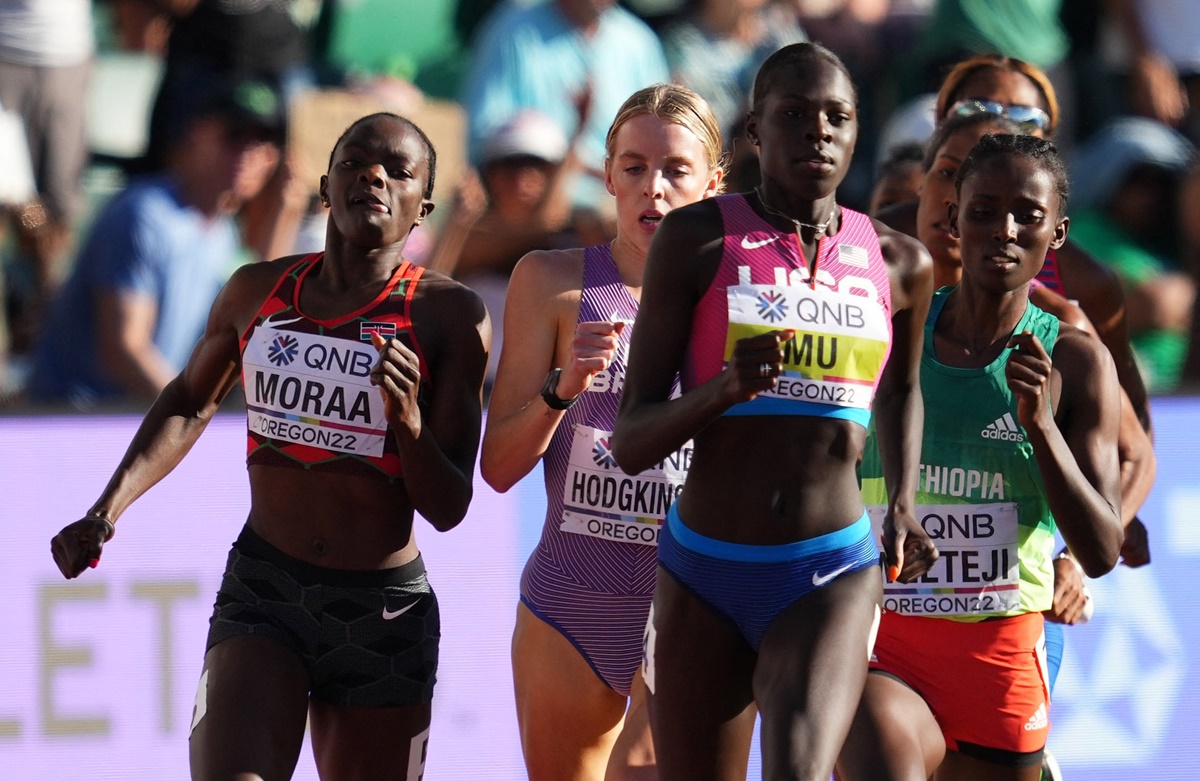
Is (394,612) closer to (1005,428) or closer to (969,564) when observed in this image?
(969,564)

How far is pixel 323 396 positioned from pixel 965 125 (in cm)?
213

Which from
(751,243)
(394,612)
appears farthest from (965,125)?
(394,612)

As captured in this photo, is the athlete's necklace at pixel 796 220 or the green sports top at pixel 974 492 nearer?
the athlete's necklace at pixel 796 220

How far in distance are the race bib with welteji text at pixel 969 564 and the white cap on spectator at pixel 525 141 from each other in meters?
3.75

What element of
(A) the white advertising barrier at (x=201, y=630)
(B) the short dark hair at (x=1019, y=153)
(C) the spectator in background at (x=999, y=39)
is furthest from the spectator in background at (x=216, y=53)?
(B) the short dark hair at (x=1019, y=153)

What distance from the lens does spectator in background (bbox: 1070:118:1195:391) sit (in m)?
7.75

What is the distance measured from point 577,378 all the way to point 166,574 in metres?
2.12

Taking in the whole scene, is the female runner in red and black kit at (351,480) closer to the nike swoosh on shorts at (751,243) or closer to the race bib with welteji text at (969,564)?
the nike swoosh on shorts at (751,243)

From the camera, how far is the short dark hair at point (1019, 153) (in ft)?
12.8

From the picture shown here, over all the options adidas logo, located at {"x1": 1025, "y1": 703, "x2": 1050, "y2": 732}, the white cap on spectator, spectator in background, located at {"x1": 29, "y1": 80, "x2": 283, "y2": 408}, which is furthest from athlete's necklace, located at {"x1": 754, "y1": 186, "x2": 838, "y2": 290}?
the white cap on spectator

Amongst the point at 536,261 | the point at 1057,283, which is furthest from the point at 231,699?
the point at 1057,283

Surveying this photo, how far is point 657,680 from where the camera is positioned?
3.31 m

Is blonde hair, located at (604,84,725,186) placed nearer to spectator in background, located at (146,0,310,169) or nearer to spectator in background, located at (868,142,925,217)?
spectator in background, located at (868,142,925,217)

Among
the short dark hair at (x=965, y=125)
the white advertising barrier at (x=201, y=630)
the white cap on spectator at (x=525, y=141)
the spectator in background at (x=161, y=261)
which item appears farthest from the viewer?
the white cap on spectator at (x=525, y=141)
